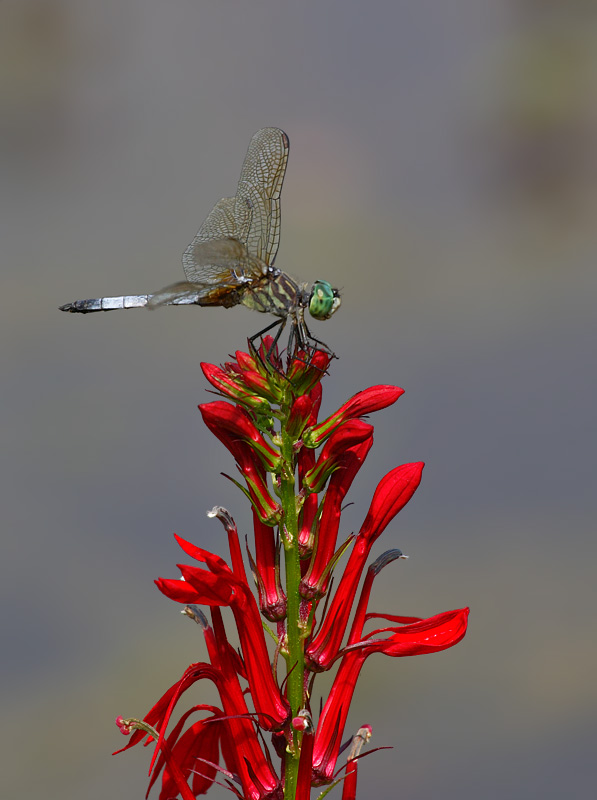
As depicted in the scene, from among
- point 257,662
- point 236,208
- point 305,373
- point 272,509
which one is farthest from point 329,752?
point 236,208

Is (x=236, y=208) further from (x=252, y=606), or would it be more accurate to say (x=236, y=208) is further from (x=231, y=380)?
(x=252, y=606)

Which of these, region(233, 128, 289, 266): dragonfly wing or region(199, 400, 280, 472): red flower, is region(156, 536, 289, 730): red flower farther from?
region(233, 128, 289, 266): dragonfly wing

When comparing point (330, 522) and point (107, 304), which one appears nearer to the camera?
point (330, 522)

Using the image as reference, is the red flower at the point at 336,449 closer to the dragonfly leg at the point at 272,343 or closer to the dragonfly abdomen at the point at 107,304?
the dragonfly leg at the point at 272,343

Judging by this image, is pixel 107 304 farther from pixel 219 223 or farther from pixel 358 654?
pixel 358 654

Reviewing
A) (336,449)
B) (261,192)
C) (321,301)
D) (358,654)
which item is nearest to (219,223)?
(261,192)

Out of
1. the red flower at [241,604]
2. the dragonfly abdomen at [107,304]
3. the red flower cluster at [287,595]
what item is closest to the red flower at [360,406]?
the red flower cluster at [287,595]
